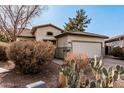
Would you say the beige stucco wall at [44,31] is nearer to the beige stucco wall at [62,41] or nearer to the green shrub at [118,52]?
the beige stucco wall at [62,41]

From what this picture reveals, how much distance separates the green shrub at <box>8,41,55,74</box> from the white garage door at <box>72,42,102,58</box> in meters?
2.62

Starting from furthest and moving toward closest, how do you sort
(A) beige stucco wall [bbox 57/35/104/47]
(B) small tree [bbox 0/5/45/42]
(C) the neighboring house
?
(B) small tree [bbox 0/5/45/42]
(C) the neighboring house
(A) beige stucco wall [bbox 57/35/104/47]

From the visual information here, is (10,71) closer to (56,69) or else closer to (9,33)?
(56,69)

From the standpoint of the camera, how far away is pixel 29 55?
296 inches

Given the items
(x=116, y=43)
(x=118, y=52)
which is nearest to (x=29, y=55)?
(x=118, y=52)

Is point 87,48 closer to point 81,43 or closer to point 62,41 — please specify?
point 81,43

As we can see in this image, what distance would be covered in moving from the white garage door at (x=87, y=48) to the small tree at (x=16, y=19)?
4716 millimetres

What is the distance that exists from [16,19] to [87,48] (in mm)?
6758

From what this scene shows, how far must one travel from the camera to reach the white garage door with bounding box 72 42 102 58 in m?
10.2

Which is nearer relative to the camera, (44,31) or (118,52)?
(118,52)

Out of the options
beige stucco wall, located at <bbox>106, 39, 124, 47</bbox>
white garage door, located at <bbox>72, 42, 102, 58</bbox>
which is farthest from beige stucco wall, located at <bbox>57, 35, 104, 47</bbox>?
beige stucco wall, located at <bbox>106, 39, 124, 47</bbox>

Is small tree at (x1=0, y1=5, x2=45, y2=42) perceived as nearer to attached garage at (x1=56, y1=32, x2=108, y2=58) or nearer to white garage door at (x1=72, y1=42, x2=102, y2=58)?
attached garage at (x1=56, y1=32, x2=108, y2=58)

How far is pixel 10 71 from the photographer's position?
8.11m
